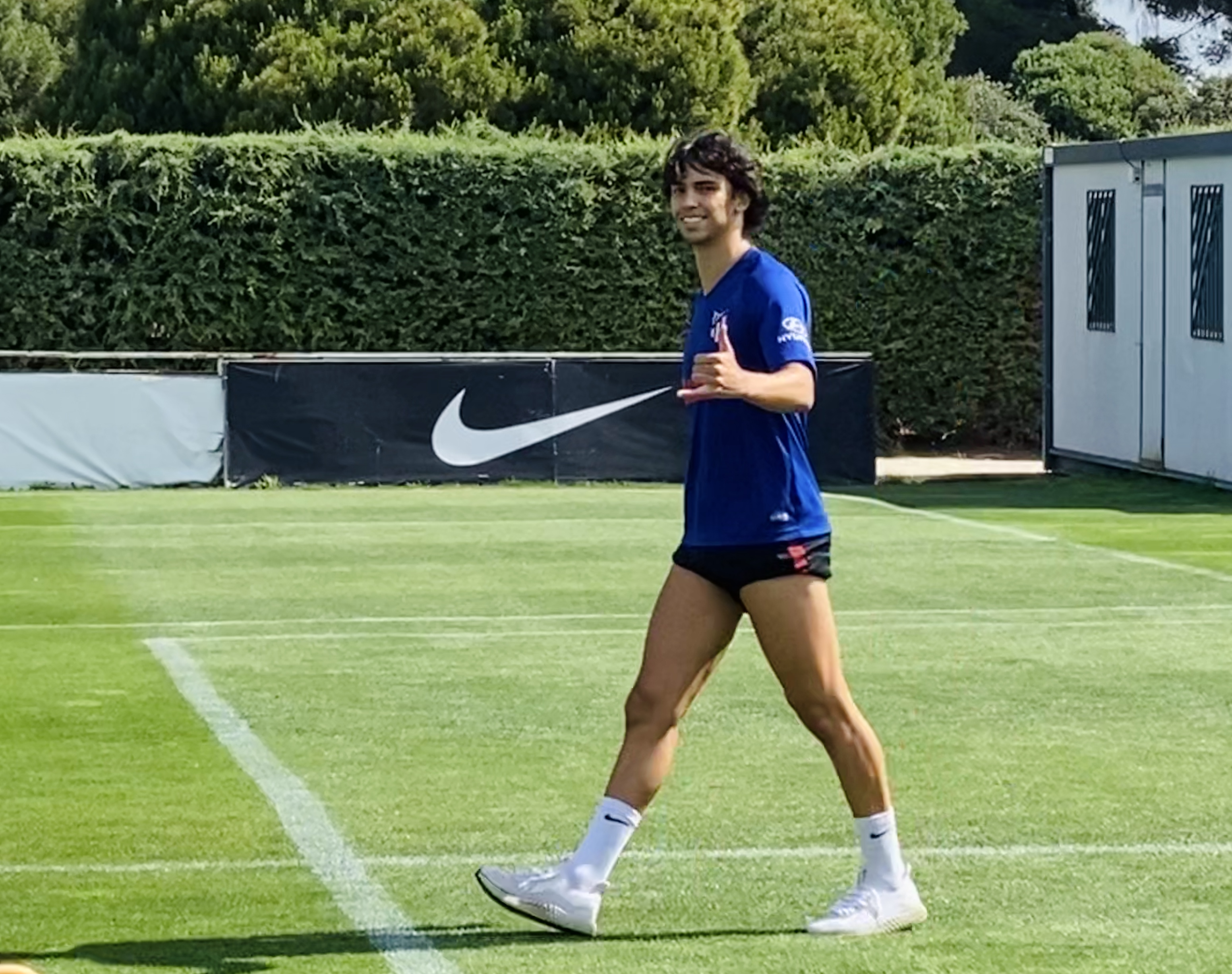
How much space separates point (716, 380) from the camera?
244 inches

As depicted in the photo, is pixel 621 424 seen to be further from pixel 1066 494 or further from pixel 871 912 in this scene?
pixel 871 912

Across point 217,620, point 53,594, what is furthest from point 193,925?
point 53,594

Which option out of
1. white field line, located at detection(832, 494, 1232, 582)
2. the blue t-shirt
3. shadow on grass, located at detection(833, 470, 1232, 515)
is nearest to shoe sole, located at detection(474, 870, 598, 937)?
the blue t-shirt

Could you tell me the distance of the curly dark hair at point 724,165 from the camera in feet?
21.6

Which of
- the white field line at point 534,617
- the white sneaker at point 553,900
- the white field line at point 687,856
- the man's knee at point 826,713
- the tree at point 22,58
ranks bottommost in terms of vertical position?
the white field line at point 534,617

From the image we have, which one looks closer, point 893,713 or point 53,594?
point 893,713

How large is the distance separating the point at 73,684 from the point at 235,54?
96.3ft

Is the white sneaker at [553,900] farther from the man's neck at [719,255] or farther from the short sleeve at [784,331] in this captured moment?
the man's neck at [719,255]

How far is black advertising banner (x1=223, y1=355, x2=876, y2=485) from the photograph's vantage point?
24.1 meters

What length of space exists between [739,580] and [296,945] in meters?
1.44

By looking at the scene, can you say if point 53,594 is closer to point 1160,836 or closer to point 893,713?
point 893,713

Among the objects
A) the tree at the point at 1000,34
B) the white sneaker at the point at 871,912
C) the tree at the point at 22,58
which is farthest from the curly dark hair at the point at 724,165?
the tree at the point at 1000,34

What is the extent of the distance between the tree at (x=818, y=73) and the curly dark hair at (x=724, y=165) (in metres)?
34.9

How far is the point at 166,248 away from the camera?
1107 inches
